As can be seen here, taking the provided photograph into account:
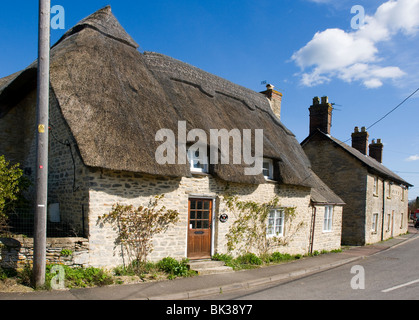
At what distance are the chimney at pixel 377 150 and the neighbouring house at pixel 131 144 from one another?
18882mm

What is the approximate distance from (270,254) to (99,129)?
8271mm

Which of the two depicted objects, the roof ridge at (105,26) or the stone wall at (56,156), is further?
the roof ridge at (105,26)

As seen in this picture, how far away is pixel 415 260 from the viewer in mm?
13906

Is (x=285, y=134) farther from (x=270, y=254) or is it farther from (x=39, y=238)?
(x=39, y=238)

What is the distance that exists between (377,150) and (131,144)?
90.9ft

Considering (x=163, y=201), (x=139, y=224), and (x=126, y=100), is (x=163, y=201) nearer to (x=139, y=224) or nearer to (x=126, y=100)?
(x=139, y=224)

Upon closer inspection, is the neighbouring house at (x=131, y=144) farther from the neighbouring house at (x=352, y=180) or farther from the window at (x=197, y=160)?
the neighbouring house at (x=352, y=180)

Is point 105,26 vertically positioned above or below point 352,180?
above

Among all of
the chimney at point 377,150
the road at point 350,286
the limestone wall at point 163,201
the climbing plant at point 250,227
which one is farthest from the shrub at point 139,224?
the chimney at point 377,150

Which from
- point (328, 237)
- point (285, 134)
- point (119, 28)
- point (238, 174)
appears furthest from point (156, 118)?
point (328, 237)

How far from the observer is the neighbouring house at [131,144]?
8.16 meters

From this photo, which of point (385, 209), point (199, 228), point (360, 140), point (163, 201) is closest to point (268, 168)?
point (199, 228)

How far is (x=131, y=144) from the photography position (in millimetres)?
8383

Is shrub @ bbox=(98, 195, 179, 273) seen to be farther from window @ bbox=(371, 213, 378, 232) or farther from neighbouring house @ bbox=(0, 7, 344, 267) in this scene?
window @ bbox=(371, 213, 378, 232)
